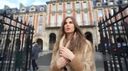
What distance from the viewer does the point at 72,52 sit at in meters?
1.73

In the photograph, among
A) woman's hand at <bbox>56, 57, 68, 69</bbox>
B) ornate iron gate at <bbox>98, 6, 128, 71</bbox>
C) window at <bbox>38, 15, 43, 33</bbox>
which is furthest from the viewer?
window at <bbox>38, 15, 43, 33</bbox>

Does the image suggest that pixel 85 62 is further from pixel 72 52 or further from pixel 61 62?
pixel 61 62

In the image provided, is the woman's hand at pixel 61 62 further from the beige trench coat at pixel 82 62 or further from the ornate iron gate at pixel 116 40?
the ornate iron gate at pixel 116 40

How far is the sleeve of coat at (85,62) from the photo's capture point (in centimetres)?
162

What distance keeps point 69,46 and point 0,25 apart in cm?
228

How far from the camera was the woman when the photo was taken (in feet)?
5.35

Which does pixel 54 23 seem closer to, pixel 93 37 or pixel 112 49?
pixel 93 37

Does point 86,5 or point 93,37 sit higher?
point 86,5

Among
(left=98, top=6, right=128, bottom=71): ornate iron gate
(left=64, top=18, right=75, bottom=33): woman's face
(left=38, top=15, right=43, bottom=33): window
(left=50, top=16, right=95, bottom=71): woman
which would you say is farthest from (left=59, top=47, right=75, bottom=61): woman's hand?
(left=38, top=15, right=43, bottom=33): window

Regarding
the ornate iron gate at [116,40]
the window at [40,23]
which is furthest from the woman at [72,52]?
the window at [40,23]

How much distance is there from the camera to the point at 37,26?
3412cm

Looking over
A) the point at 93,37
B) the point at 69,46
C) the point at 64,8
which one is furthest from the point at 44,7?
the point at 69,46

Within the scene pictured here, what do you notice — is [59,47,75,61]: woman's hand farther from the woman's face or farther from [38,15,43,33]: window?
[38,15,43,33]: window

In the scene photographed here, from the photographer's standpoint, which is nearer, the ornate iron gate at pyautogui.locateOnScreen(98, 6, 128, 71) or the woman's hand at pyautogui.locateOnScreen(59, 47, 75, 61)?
the woman's hand at pyautogui.locateOnScreen(59, 47, 75, 61)
